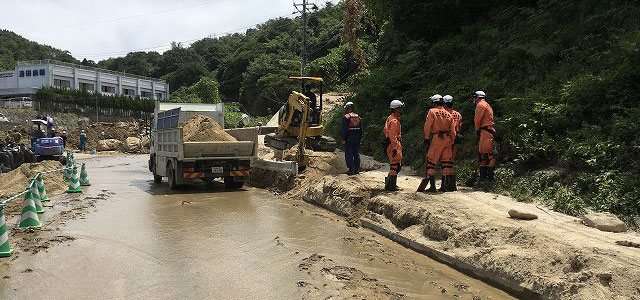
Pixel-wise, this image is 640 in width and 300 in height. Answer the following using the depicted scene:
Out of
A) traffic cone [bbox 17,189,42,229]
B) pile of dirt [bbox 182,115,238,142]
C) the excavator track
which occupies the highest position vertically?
pile of dirt [bbox 182,115,238,142]

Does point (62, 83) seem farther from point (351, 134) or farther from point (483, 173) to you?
point (483, 173)

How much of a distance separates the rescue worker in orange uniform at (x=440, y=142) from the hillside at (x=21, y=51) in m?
93.0

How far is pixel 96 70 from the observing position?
7388 centimetres

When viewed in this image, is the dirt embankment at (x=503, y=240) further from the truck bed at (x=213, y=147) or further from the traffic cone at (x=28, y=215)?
the traffic cone at (x=28, y=215)

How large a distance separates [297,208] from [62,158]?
61.3 ft

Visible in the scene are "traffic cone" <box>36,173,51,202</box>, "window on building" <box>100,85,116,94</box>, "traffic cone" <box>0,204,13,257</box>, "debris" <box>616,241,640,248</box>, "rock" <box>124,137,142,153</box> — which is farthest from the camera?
"window on building" <box>100,85,116,94</box>

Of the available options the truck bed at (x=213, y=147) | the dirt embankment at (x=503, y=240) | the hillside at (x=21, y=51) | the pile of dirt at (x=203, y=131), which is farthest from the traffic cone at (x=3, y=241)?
the hillside at (x=21, y=51)

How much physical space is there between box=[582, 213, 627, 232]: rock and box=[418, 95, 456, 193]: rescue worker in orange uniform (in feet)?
10.5

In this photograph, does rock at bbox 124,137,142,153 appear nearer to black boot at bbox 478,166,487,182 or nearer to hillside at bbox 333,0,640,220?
hillside at bbox 333,0,640,220

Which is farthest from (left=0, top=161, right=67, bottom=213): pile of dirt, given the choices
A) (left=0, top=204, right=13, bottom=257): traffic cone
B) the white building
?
the white building

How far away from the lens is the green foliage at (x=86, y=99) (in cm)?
5408

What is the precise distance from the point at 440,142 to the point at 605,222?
3.62 m

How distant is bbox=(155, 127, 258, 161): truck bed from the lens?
1371 cm

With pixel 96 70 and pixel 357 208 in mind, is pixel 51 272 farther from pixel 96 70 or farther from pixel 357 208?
pixel 96 70
